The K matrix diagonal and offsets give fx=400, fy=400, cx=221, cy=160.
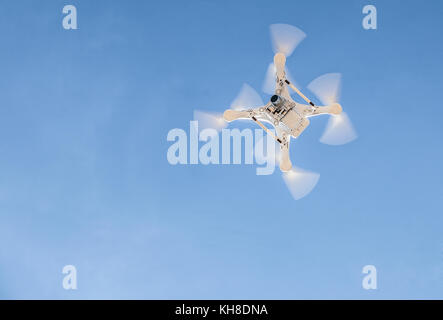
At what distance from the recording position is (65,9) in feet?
39.0

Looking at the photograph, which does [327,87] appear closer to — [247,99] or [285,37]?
[285,37]

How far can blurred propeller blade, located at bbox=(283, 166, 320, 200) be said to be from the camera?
420 inches

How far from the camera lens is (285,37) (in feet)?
33.6

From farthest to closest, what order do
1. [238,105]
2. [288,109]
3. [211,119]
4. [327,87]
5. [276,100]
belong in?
[211,119] < [238,105] < [327,87] < [288,109] < [276,100]

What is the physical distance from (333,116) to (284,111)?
141 cm

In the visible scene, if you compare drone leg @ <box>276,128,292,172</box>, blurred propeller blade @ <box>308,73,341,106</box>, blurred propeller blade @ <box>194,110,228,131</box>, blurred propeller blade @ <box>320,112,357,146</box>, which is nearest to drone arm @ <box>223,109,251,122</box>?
blurred propeller blade @ <box>194,110,228,131</box>

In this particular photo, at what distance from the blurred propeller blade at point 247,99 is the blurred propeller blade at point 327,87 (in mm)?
1419

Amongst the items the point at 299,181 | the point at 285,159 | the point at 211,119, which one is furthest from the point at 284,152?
the point at 211,119

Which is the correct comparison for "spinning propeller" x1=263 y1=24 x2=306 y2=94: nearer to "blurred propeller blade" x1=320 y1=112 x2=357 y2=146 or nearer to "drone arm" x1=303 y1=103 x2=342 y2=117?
"drone arm" x1=303 y1=103 x2=342 y2=117

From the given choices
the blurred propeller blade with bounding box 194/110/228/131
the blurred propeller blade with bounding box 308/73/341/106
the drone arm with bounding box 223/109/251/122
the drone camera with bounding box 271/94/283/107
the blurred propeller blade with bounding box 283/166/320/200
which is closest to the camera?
the drone camera with bounding box 271/94/283/107

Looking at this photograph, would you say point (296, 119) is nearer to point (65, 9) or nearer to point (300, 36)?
point (300, 36)

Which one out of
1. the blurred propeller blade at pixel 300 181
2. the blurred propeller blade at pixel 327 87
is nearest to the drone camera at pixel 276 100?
the blurred propeller blade at pixel 327 87

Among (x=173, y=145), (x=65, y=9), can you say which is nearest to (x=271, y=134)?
(x=173, y=145)

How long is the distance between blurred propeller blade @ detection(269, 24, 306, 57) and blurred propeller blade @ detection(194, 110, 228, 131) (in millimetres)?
2310
